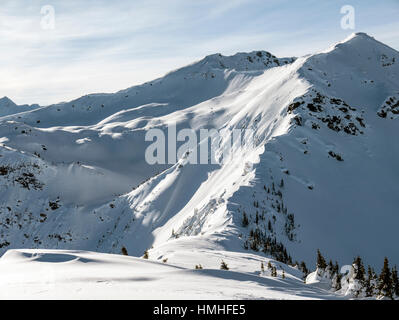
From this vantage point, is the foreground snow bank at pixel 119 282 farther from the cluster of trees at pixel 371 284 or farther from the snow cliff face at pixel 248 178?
the snow cliff face at pixel 248 178

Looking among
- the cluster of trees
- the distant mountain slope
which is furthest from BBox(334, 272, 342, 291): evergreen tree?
the distant mountain slope

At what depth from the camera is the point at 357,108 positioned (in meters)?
60.2

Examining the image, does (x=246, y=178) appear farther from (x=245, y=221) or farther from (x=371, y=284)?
(x=371, y=284)

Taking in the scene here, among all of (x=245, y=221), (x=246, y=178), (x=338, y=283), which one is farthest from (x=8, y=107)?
(x=338, y=283)

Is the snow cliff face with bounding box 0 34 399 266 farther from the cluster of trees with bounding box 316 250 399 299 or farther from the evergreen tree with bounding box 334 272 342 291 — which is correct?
the cluster of trees with bounding box 316 250 399 299

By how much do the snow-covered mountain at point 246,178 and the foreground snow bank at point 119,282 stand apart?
616 cm

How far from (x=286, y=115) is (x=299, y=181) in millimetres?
17235

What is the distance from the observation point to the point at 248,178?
3781 centimetres

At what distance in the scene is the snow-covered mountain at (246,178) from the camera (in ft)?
106

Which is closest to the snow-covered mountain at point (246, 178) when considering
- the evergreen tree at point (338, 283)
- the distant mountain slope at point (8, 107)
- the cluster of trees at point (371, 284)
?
the evergreen tree at point (338, 283)

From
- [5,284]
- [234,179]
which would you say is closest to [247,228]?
[234,179]

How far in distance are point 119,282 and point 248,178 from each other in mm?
28303

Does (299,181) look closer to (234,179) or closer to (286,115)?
(234,179)
